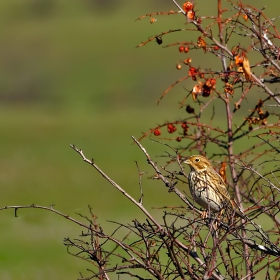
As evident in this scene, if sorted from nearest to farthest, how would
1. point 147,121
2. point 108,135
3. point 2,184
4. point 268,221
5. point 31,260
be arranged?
point 31,260 < point 268,221 < point 2,184 < point 108,135 < point 147,121

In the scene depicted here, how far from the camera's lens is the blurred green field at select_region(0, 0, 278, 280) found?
15.6 meters

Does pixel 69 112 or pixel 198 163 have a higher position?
pixel 69 112

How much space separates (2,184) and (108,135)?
8.90 meters

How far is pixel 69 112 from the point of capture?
122ft

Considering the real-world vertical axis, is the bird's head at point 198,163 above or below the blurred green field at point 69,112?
below

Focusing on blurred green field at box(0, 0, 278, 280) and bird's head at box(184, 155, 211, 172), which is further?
blurred green field at box(0, 0, 278, 280)

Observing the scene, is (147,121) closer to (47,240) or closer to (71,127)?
(71,127)

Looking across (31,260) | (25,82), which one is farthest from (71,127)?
(31,260)

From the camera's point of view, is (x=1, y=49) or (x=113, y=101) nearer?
(x=113, y=101)

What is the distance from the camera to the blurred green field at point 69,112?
1558 centimetres

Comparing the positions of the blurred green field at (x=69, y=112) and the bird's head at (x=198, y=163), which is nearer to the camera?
the bird's head at (x=198, y=163)

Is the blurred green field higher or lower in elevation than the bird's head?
higher

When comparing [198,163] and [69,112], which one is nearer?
Result: [198,163]

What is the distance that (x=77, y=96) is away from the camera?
4025 centimetres
